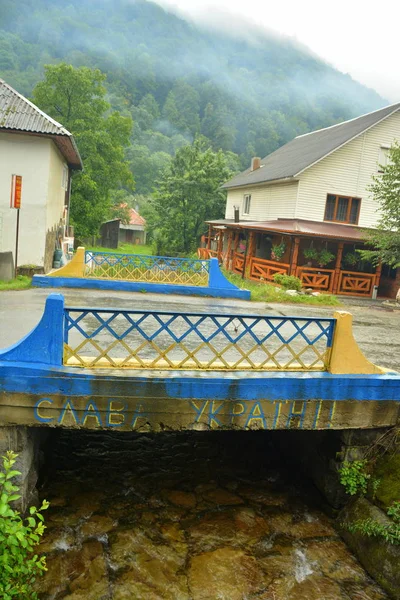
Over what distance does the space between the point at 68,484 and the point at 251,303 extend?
8.94 m

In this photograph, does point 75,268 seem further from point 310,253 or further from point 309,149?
point 309,149

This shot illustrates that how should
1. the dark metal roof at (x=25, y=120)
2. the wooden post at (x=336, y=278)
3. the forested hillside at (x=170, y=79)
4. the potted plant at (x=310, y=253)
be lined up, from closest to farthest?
the dark metal roof at (x=25, y=120)
the wooden post at (x=336, y=278)
the potted plant at (x=310, y=253)
the forested hillside at (x=170, y=79)

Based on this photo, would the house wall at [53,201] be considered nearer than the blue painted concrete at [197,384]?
No

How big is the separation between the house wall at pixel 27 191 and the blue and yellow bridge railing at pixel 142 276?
2384 mm

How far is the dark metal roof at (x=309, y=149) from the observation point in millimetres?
24016

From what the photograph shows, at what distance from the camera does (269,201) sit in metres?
27.7

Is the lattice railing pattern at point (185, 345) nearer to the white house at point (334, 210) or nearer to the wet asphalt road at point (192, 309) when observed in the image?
the wet asphalt road at point (192, 309)

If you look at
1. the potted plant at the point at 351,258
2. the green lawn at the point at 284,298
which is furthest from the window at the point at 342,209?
the green lawn at the point at 284,298

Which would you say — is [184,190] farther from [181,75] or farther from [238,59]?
[238,59]

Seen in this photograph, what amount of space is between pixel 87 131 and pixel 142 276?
17.2 m

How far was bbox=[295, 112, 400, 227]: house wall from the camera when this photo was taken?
24109 millimetres

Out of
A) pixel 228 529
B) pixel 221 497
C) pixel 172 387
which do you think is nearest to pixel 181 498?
pixel 221 497

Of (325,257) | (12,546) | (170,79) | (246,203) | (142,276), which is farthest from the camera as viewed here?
(170,79)

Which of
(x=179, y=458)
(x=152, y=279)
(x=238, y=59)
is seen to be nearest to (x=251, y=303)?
(x=152, y=279)
